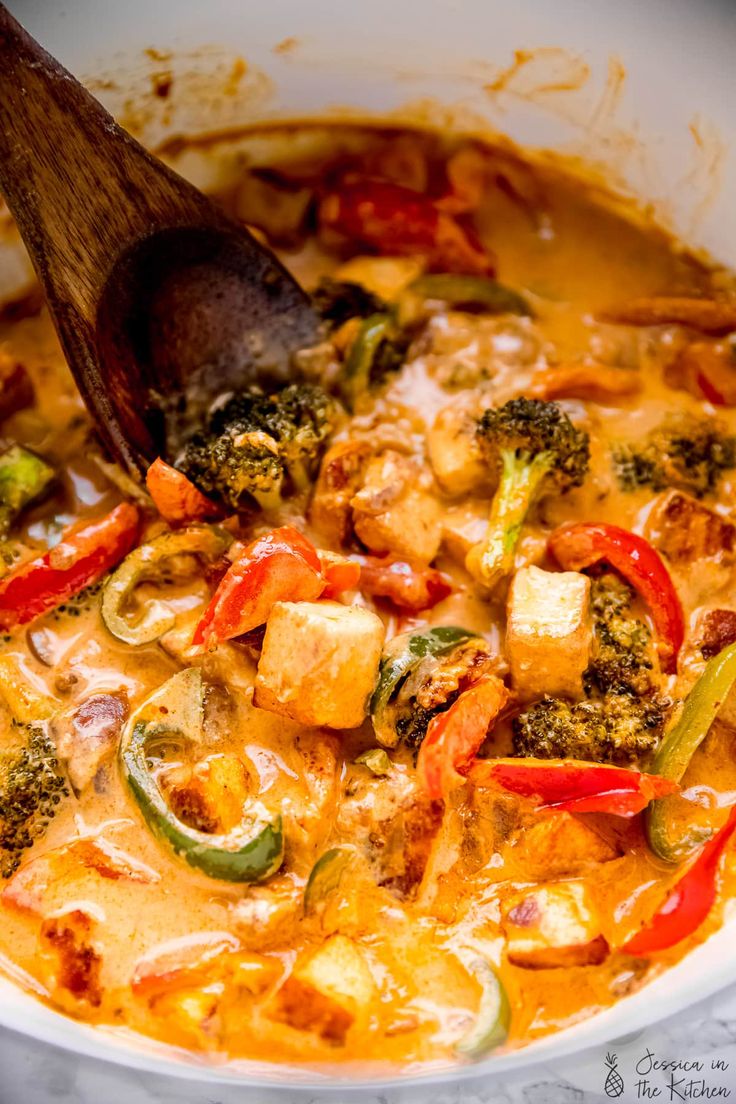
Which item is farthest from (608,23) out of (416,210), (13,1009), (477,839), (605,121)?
(13,1009)

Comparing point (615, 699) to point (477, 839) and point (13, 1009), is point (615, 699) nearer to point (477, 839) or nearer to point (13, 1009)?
point (477, 839)

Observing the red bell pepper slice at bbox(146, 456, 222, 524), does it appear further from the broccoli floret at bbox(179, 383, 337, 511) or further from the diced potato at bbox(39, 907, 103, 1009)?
the diced potato at bbox(39, 907, 103, 1009)

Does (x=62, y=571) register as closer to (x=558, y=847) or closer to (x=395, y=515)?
(x=395, y=515)

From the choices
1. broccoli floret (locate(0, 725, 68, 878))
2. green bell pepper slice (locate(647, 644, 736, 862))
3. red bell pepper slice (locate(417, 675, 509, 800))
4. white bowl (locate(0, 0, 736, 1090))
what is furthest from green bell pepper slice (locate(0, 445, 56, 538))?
green bell pepper slice (locate(647, 644, 736, 862))

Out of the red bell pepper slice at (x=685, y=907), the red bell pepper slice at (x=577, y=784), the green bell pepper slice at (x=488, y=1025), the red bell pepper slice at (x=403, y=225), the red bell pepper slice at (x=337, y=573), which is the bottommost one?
the green bell pepper slice at (x=488, y=1025)

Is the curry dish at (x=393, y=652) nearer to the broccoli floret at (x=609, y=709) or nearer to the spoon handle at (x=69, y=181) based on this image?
the broccoli floret at (x=609, y=709)

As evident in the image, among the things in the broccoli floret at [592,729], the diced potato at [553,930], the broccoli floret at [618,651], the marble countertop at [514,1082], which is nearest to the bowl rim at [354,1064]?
the marble countertop at [514,1082]
